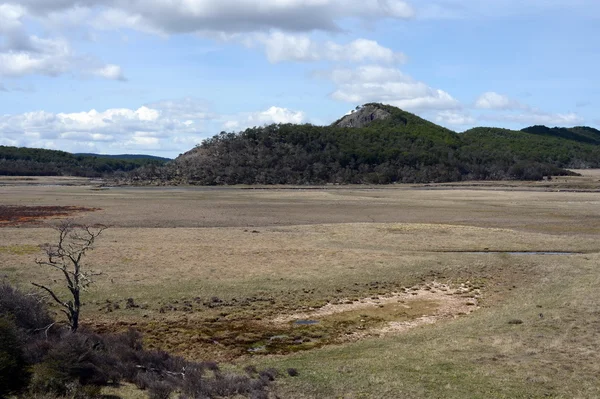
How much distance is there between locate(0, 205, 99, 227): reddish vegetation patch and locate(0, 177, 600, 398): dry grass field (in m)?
1.74

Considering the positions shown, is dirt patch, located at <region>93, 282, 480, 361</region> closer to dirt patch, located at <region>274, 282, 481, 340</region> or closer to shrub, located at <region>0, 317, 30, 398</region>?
dirt patch, located at <region>274, 282, 481, 340</region>

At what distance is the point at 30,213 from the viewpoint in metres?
55.9

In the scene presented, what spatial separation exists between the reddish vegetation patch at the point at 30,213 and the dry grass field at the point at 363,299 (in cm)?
174

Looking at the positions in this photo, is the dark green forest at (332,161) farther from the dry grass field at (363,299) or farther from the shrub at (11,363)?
the shrub at (11,363)

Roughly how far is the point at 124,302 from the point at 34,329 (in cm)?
789

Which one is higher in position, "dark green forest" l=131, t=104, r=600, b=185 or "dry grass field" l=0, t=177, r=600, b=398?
"dark green forest" l=131, t=104, r=600, b=185

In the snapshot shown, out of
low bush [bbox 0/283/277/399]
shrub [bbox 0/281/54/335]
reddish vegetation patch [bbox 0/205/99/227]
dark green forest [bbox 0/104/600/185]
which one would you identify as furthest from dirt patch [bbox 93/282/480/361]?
→ dark green forest [bbox 0/104/600/185]

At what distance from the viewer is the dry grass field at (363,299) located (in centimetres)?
1363

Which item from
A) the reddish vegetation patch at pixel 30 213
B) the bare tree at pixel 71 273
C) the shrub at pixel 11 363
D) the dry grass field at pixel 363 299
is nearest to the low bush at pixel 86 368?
the shrub at pixel 11 363

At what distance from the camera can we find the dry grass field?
13633 millimetres

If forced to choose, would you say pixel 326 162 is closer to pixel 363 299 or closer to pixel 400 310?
pixel 363 299

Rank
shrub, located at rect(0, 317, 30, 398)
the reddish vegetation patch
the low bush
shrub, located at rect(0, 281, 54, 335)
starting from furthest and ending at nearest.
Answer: the reddish vegetation patch → shrub, located at rect(0, 281, 54, 335) → the low bush → shrub, located at rect(0, 317, 30, 398)

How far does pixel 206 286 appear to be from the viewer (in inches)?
964

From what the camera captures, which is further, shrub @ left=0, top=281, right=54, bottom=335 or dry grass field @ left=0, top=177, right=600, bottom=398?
shrub @ left=0, top=281, right=54, bottom=335
